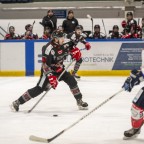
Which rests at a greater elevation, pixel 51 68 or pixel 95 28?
pixel 95 28

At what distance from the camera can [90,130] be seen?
14.2 ft

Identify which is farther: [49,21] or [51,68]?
[49,21]

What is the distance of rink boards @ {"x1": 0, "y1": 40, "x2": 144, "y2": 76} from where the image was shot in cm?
999

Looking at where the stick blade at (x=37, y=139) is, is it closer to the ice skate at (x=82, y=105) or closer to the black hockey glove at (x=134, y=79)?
the black hockey glove at (x=134, y=79)

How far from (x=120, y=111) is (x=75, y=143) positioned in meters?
1.80

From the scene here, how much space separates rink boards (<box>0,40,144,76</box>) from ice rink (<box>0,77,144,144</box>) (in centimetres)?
204

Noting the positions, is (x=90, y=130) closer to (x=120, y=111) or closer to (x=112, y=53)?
(x=120, y=111)

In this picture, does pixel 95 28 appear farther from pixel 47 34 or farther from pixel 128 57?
pixel 47 34

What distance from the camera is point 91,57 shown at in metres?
10.1

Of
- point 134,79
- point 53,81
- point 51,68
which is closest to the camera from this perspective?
point 134,79

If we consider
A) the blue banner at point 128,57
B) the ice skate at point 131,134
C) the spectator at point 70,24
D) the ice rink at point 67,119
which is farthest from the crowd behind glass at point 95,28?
the ice skate at point 131,134

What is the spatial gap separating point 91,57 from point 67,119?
5164 millimetres

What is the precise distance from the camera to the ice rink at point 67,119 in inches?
156

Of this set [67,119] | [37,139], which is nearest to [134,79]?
[37,139]
